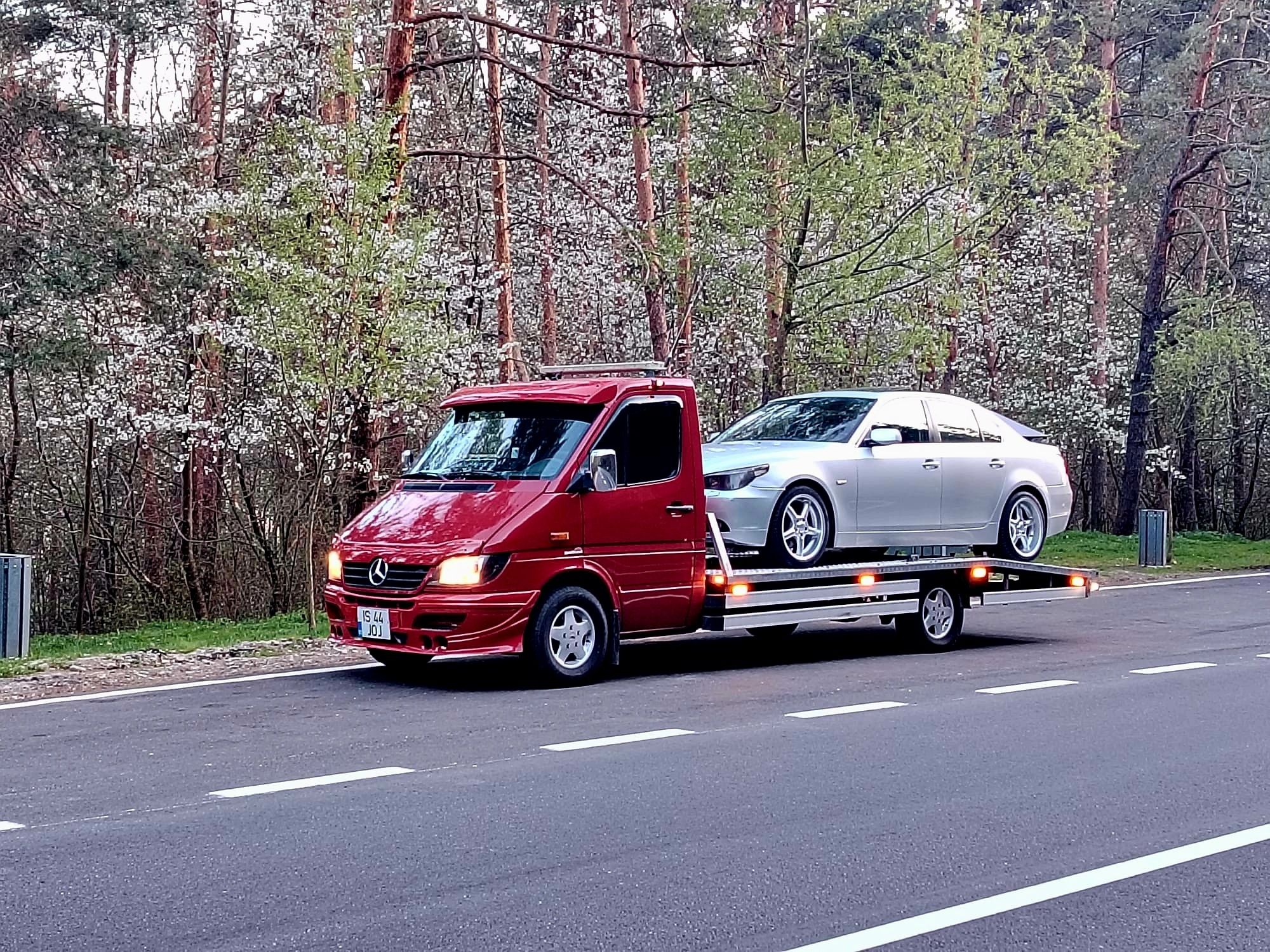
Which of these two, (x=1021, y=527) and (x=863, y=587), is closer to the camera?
(x=863, y=587)

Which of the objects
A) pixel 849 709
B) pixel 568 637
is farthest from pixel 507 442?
pixel 849 709

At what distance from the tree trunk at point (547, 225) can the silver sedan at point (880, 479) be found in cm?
1519

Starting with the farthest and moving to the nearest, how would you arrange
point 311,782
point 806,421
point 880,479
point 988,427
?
point 988,427 → point 806,421 → point 880,479 → point 311,782

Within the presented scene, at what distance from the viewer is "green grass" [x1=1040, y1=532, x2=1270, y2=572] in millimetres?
26781

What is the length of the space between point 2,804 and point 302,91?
1844 centimetres

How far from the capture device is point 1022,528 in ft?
49.0

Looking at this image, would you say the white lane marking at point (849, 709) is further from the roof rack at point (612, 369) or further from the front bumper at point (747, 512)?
the roof rack at point (612, 369)

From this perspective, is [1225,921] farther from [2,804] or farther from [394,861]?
[2,804]

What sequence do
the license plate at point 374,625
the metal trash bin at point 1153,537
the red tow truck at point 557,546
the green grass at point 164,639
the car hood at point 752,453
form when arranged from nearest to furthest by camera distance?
1. the red tow truck at point 557,546
2. the license plate at point 374,625
3. the car hood at point 752,453
4. the green grass at point 164,639
5. the metal trash bin at point 1153,537

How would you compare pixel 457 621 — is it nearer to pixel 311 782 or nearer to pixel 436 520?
pixel 436 520

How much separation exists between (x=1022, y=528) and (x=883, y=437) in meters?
2.15

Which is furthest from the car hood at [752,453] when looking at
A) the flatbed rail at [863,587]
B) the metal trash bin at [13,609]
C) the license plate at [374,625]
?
the metal trash bin at [13,609]

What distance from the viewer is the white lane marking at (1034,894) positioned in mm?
5434

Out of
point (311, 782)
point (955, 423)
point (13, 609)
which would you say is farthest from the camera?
point (955, 423)
